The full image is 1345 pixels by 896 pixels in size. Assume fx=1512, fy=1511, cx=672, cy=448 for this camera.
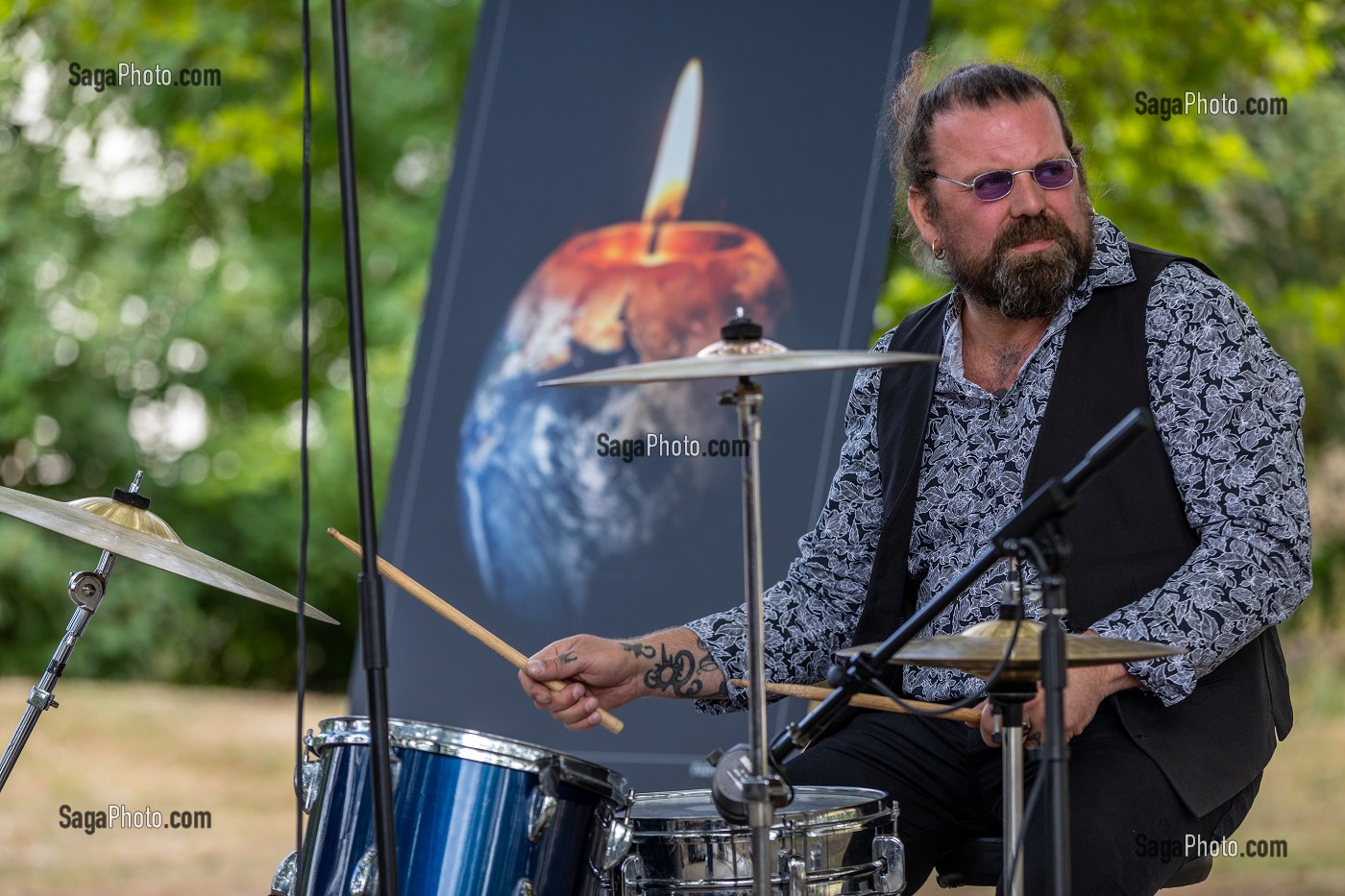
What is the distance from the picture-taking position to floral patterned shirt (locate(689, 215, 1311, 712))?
7.29ft

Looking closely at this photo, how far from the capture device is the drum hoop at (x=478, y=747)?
6.84ft

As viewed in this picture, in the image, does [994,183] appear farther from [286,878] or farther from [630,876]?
[286,878]

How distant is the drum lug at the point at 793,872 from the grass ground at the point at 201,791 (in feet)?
13.9

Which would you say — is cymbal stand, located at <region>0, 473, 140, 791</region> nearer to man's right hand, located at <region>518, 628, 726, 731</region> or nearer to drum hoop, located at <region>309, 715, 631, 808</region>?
drum hoop, located at <region>309, 715, 631, 808</region>

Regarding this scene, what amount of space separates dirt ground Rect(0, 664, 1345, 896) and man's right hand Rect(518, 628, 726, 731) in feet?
12.7

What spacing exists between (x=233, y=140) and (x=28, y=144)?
383 centimetres

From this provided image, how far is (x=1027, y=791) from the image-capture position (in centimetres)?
253

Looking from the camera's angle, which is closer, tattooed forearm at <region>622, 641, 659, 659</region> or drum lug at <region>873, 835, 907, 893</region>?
drum lug at <region>873, 835, 907, 893</region>

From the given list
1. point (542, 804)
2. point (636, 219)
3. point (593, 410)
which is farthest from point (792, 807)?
point (636, 219)

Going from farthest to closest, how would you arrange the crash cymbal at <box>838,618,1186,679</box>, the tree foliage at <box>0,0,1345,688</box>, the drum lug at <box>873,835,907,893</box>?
1. the tree foliage at <box>0,0,1345,688</box>
2. the drum lug at <box>873,835,907,893</box>
3. the crash cymbal at <box>838,618,1186,679</box>

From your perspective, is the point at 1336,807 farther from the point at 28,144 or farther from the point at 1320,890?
the point at 28,144

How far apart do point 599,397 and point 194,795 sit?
4266 mm
